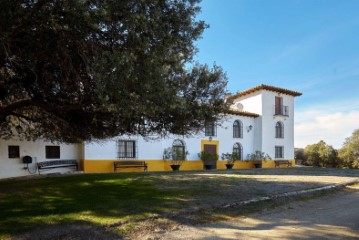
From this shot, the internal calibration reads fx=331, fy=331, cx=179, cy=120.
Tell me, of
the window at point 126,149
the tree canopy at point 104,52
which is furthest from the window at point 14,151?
the tree canopy at point 104,52

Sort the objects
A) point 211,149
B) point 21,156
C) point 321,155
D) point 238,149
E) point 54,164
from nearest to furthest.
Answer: point 21,156 → point 54,164 → point 211,149 → point 238,149 → point 321,155

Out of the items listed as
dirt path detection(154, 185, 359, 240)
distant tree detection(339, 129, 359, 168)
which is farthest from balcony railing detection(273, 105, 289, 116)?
dirt path detection(154, 185, 359, 240)

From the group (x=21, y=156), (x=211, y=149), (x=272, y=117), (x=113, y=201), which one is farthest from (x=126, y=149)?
(x=272, y=117)

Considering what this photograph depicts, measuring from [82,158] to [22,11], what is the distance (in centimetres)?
1616

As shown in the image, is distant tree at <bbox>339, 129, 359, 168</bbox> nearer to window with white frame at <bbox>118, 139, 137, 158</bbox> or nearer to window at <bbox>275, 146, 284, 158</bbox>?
window at <bbox>275, 146, 284, 158</bbox>

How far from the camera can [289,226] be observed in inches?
262

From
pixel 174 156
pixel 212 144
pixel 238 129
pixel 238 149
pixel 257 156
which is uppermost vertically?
pixel 238 129

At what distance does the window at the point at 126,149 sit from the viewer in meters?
22.9

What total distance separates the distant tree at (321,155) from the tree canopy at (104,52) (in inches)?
1402

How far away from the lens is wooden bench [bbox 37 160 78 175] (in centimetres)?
1943

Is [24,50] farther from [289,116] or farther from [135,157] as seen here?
[289,116]

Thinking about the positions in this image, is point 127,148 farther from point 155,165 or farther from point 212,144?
point 212,144

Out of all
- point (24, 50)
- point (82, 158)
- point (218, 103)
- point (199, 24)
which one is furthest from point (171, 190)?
point (82, 158)

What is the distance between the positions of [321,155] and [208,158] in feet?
67.7
